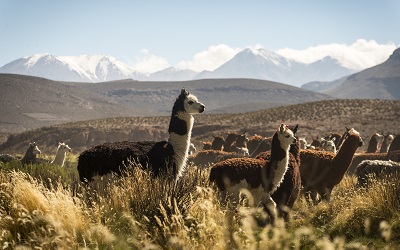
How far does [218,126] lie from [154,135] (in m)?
8.79

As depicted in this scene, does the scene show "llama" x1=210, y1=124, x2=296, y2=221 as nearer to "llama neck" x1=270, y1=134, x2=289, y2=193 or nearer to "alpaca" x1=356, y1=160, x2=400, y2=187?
"llama neck" x1=270, y1=134, x2=289, y2=193

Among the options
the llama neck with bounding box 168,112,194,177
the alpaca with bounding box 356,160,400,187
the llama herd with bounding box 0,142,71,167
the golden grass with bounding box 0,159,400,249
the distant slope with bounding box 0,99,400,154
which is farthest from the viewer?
the distant slope with bounding box 0,99,400,154

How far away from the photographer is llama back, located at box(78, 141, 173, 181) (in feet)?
29.8

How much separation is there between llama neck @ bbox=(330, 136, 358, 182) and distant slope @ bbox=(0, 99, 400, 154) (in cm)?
3869

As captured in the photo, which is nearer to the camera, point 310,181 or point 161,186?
point 161,186

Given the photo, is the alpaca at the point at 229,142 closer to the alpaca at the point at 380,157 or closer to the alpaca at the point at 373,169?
the alpaca at the point at 380,157

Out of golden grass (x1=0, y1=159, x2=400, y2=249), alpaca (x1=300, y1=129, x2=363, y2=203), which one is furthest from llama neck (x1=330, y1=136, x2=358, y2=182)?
golden grass (x1=0, y1=159, x2=400, y2=249)

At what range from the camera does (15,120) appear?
103 meters

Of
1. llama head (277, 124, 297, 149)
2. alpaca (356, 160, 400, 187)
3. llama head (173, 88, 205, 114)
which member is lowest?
alpaca (356, 160, 400, 187)

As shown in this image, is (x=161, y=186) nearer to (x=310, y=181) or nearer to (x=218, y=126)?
(x=310, y=181)

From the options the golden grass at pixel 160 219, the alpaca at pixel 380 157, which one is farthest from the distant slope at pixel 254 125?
the golden grass at pixel 160 219

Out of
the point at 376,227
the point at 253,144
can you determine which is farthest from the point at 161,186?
the point at 253,144

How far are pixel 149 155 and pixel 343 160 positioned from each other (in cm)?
490

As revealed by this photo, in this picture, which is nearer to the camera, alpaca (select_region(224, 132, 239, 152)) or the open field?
the open field
